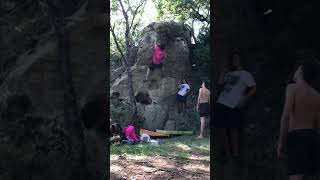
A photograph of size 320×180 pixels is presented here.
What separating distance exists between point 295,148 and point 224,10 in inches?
59.2

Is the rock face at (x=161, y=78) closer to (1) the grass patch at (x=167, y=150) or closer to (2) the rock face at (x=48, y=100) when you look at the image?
(1) the grass patch at (x=167, y=150)

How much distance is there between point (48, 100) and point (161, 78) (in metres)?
9.03

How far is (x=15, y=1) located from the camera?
14.0 ft

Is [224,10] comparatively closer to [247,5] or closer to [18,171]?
[247,5]

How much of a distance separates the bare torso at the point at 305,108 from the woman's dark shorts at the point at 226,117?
51cm

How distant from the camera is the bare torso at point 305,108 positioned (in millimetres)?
4230

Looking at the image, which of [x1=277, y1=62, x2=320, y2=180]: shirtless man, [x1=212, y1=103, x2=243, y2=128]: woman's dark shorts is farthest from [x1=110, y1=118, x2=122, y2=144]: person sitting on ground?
[x1=277, y1=62, x2=320, y2=180]: shirtless man

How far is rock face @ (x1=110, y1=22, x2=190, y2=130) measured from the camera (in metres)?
12.8

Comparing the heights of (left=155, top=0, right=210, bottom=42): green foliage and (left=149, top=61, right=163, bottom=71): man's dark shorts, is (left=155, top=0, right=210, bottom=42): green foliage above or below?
above

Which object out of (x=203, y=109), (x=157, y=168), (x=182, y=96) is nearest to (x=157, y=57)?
(x=182, y=96)

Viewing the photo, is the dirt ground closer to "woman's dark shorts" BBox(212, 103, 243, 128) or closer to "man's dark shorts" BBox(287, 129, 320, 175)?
"woman's dark shorts" BBox(212, 103, 243, 128)

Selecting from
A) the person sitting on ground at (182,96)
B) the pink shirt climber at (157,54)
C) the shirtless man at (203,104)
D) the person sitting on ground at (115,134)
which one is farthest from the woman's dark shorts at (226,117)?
the pink shirt climber at (157,54)

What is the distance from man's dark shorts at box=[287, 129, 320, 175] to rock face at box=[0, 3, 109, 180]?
6.00ft

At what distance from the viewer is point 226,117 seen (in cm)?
454
